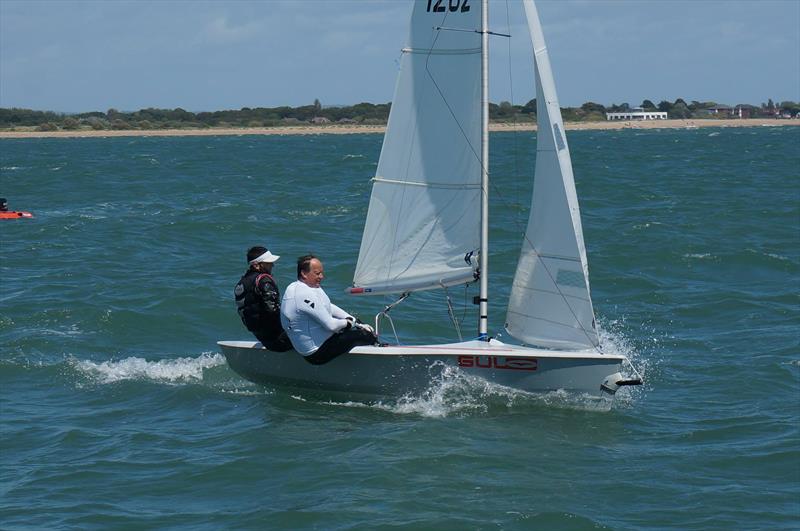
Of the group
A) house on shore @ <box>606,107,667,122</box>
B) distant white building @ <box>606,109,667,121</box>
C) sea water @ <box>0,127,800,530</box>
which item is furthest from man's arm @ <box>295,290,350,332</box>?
distant white building @ <box>606,109,667,121</box>

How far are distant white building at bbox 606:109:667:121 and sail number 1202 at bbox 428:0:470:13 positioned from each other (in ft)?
541

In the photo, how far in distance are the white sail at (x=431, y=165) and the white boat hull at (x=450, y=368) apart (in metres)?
0.98

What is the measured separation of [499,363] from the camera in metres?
11.9

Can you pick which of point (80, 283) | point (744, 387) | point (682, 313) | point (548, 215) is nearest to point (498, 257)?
point (682, 313)

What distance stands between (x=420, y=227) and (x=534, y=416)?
2.26 metres

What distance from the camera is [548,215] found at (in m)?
12.1

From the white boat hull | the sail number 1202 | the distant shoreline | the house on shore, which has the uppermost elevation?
the sail number 1202

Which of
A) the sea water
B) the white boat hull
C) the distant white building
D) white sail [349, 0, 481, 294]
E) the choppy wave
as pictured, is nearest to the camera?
the sea water

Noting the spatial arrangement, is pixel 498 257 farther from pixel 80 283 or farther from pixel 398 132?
pixel 398 132

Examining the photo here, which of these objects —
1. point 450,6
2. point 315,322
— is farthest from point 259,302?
point 450,6

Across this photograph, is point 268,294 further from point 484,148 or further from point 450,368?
point 484,148

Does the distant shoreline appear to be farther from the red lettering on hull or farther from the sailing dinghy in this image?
the red lettering on hull

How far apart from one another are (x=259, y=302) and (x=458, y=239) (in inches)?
83.7

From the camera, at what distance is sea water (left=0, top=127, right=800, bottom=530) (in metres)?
9.82
